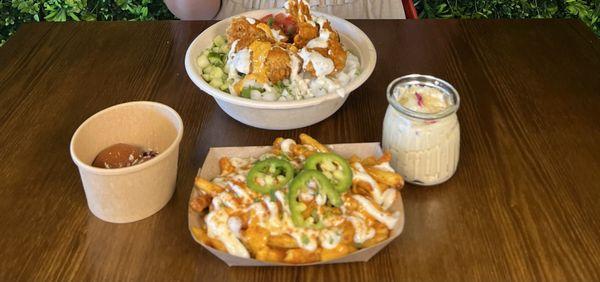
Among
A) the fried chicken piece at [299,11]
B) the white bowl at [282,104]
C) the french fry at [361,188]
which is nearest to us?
the french fry at [361,188]

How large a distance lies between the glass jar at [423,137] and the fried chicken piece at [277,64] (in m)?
0.29

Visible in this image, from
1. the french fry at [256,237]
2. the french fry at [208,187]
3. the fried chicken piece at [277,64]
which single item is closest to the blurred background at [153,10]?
the fried chicken piece at [277,64]

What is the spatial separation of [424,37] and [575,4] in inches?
46.4

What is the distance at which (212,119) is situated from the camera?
56.3 inches

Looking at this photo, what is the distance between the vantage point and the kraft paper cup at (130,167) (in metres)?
1.05

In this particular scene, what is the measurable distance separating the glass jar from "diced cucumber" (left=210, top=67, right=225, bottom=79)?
0.45 meters

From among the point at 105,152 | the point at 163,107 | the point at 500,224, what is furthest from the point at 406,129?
the point at 105,152

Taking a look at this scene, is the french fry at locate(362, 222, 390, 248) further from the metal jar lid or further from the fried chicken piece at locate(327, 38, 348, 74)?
the fried chicken piece at locate(327, 38, 348, 74)

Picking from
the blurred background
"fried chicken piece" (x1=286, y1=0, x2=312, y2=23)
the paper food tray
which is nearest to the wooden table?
the paper food tray

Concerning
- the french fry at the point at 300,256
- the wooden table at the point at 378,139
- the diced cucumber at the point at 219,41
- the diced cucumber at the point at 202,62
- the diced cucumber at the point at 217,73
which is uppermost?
the french fry at the point at 300,256

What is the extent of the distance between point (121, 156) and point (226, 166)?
235 mm

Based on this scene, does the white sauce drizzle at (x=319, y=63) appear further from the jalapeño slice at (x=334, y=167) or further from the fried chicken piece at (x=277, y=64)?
the jalapeño slice at (x=334, y=167)

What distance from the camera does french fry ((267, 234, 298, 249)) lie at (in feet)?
3.17

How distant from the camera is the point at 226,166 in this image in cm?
113
